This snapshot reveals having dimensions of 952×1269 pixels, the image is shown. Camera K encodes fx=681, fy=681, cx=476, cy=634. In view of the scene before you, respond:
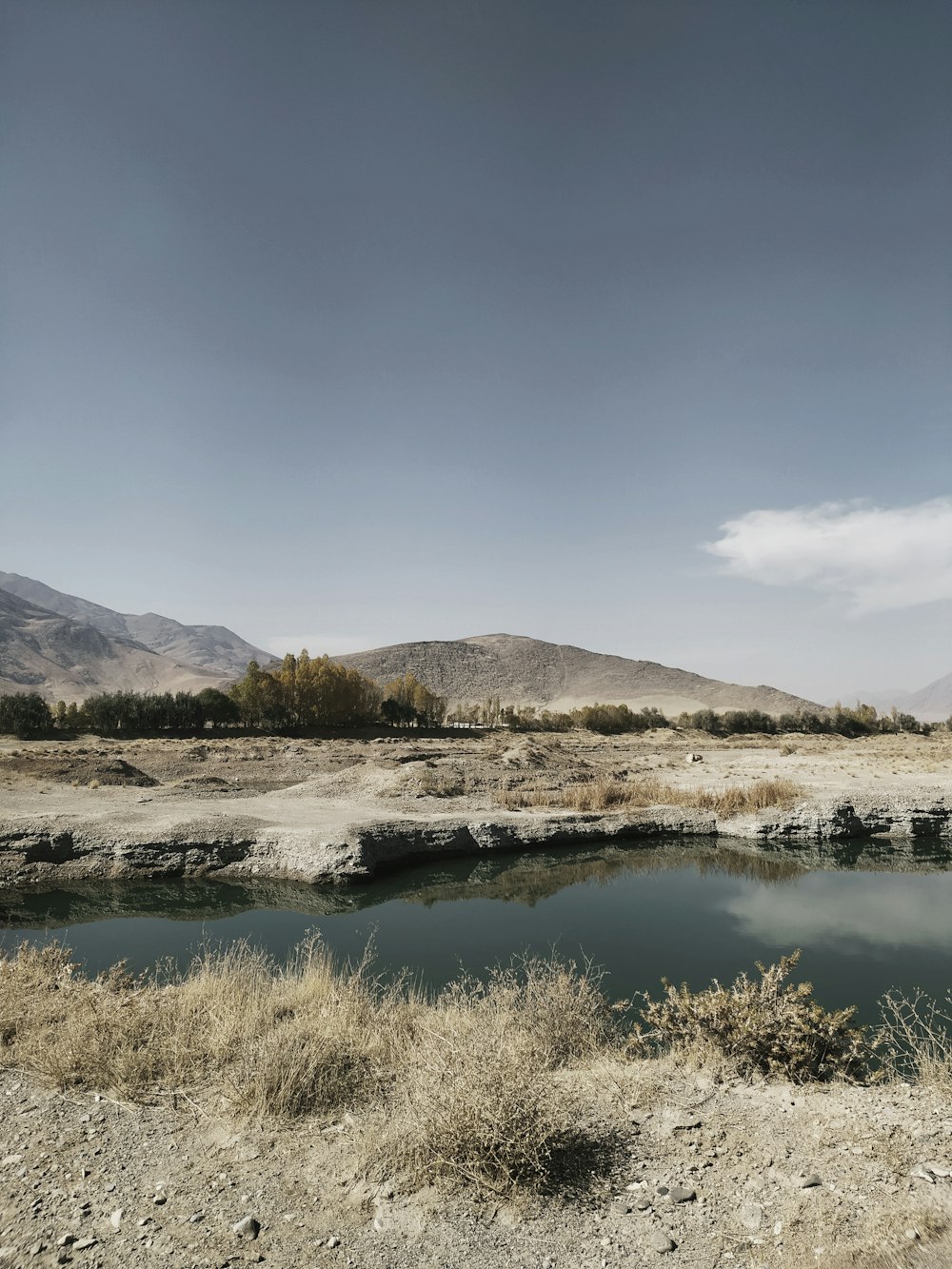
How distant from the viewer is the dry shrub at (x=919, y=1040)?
235 inches

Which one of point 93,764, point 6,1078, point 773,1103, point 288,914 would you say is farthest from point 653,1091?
point 93,764

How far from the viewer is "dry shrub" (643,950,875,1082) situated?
6.41 m

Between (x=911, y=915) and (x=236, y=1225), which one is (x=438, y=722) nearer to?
(x=911, y=915)

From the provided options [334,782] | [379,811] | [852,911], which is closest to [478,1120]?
[852,911]

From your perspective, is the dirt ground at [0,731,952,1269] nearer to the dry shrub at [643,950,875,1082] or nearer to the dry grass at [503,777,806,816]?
the dry shrub at [643,950,875,1082]

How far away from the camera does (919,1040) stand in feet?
24.3

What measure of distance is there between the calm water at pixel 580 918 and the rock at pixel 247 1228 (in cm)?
713

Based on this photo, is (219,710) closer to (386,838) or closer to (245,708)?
(245,708)

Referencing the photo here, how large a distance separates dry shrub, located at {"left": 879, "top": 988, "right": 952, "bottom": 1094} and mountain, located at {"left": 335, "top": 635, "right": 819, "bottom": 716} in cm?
14682

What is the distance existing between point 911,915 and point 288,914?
45.6ft

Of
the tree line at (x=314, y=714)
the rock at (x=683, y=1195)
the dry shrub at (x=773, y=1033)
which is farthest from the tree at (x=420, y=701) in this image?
the rock at (x=683, y=1195)

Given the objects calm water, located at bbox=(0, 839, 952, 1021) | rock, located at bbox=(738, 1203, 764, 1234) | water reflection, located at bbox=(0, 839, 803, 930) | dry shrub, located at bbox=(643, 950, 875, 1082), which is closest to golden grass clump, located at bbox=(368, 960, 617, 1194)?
rock, located at bbox=(738, 1203, 764, 1234)

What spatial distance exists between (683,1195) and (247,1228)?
2.81 meters

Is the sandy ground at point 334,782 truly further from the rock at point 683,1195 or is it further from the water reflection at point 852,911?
the rock at point 683,1195
